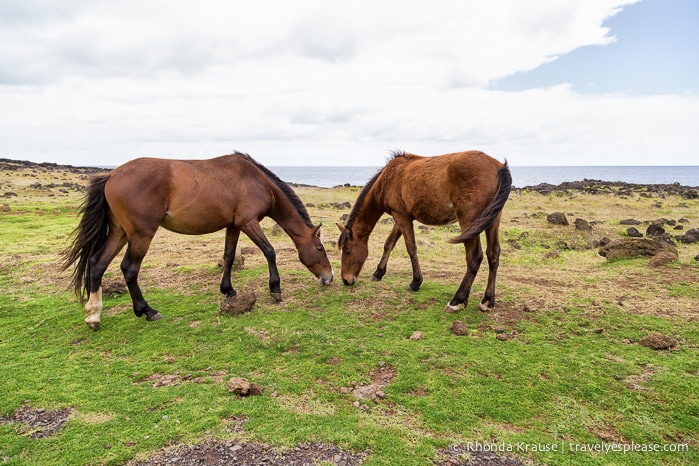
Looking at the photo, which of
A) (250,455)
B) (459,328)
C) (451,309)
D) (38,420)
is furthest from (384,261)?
(38,420)

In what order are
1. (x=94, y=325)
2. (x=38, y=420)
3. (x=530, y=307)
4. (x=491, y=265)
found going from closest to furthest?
(x=38, y=420), (x=94, y=325), (x=530, y=307), (x=491, y=265)

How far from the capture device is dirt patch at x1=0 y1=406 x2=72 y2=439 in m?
3.64

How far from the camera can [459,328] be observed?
5.68 metres

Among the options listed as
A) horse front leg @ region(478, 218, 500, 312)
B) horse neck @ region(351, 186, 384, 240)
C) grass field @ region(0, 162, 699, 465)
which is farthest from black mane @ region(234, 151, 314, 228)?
horse front leg @ region(478, 218, 500, 312)

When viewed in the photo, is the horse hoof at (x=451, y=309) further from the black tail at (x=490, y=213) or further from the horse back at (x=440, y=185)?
the horse back at (x=440, y=185)

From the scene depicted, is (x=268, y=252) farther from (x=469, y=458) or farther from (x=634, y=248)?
(x=634, y=248)

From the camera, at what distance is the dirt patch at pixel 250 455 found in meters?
3.17

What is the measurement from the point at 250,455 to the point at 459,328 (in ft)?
11.4

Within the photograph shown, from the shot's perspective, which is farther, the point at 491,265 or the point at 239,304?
the point at 491,265

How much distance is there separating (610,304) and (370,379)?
4747 millimetres

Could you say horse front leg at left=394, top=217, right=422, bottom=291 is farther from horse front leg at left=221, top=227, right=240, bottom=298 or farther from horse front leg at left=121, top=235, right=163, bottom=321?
horse front leg at left=121, top=235, right=163, bottom=321

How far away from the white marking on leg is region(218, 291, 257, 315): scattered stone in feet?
5.96

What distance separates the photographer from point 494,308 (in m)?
6.69

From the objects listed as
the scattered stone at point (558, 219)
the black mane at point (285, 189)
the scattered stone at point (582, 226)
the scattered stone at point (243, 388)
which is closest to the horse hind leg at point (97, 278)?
the black mane at point (285, 189)
